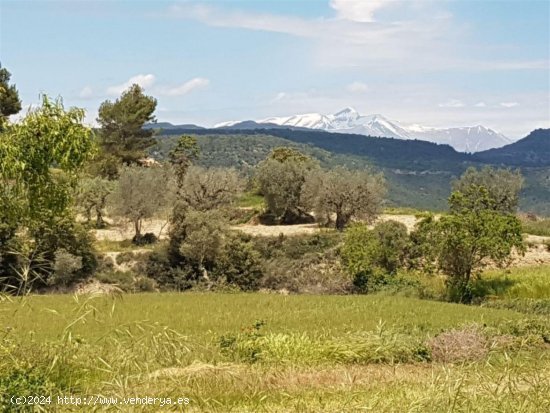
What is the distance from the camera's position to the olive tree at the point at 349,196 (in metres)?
43.5

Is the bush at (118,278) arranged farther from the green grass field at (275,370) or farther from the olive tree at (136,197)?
the green grass field at (275,370)

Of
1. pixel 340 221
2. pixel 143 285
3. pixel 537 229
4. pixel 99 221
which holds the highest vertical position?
pixel 537 229

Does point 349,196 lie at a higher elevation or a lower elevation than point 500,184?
lower

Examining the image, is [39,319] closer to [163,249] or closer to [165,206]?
[163,249]

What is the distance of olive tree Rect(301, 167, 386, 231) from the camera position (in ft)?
143

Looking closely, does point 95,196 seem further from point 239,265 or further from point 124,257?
→ point 239,265

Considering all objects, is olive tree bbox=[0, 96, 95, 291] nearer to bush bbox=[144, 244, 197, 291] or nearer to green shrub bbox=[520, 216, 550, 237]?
bush bbox=[144, 244, 197, 291]

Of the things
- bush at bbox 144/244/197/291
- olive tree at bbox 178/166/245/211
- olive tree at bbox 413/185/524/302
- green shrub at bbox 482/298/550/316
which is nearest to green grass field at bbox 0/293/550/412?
green shrub at bbox 482/298/550/316

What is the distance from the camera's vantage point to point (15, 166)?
713 centimetres

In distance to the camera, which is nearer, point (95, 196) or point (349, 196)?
point (95, 196)

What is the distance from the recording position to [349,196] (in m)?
43.6

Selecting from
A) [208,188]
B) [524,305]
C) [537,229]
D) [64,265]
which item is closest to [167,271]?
[64,265]

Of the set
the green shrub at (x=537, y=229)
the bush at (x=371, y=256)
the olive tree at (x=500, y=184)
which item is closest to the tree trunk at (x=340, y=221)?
the olive tree at (x=500, y=184)

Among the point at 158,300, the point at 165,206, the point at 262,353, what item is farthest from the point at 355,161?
the point at 262,353
